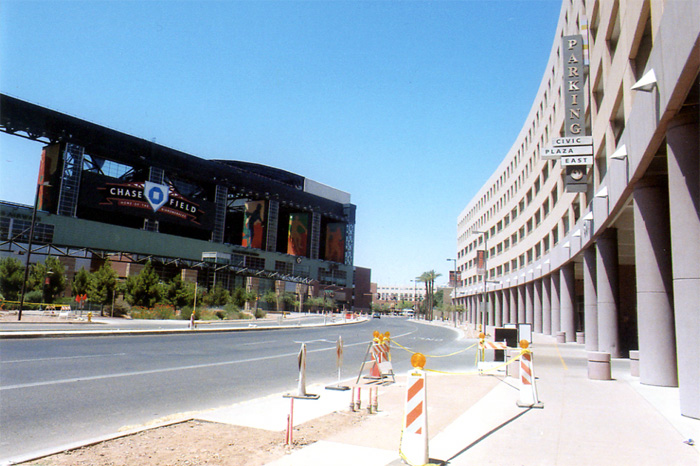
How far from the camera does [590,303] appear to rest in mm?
26781

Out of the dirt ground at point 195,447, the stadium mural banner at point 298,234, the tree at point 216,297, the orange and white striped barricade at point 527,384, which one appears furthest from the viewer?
the stadium mural banner at point 298,234

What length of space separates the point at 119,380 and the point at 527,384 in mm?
9482

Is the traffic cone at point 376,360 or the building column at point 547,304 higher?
the building column at point 547,304

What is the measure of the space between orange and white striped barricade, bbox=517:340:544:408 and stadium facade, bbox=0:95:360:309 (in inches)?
2386

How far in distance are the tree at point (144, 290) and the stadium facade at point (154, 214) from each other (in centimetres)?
1499

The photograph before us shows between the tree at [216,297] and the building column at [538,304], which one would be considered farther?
the tree at [216,297]

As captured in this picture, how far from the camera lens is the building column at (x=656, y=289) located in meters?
13.9

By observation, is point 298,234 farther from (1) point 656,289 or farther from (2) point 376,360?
(1) point 656,289

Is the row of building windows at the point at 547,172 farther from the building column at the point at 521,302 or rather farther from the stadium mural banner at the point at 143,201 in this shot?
the stadium mural banner at the point at 143,201

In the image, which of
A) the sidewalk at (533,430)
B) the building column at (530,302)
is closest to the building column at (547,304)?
the building column at (530,302)

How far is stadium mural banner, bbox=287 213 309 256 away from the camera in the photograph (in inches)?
4299

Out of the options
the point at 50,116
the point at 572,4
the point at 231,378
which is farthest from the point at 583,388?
the point at 50,116

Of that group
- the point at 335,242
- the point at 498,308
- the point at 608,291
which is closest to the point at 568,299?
the point at 608,291

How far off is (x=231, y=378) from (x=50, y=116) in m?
64.9
